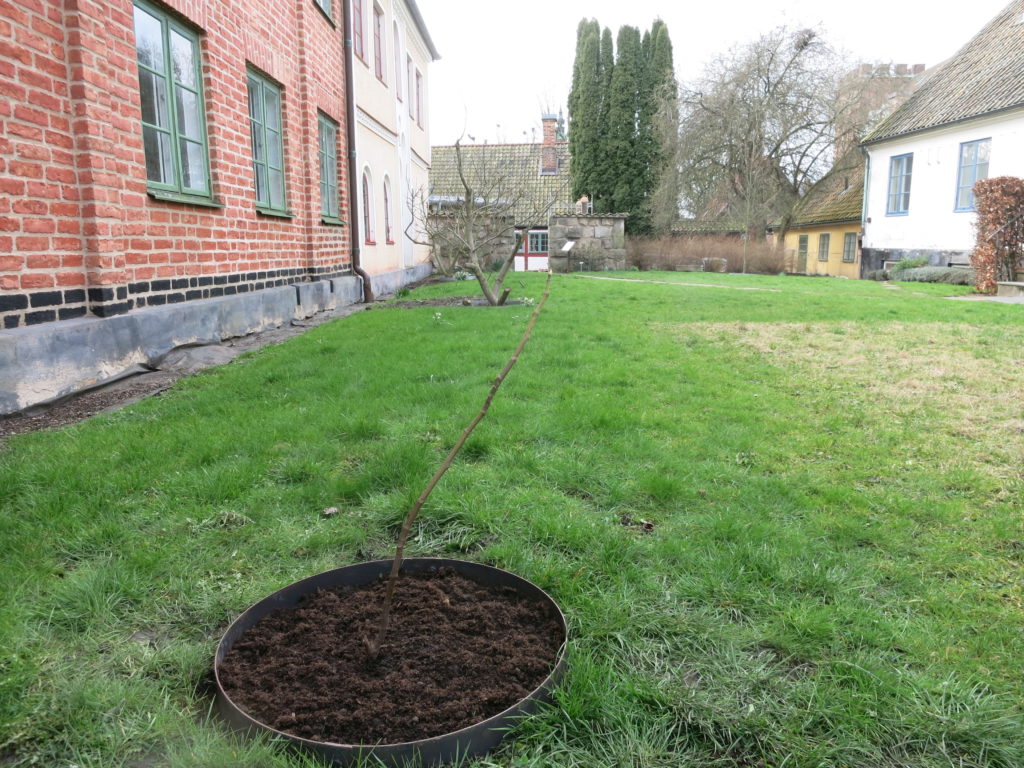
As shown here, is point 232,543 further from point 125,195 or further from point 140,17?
point 140,17

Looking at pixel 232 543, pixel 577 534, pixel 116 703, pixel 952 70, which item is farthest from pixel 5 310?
pixel 952 70

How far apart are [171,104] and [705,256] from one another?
67.1 ft

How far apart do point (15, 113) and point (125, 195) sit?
1091 mm

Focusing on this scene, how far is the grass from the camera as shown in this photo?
165 centimetres

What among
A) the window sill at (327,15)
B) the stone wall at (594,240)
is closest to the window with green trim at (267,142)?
the window sill at (327,15)

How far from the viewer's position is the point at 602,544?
2.56m

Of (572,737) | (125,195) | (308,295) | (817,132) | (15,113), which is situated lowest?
(572,737)

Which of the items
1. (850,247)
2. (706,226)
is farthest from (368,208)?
(850,247)

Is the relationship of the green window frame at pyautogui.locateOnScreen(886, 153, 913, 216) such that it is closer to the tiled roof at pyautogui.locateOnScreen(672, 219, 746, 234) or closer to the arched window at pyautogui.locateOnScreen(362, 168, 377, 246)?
the tiled roof at pyautogui.locateOnScreen(672, 219, 746, 234)

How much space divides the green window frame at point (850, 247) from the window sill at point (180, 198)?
28.0 metres

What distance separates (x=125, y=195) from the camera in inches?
205

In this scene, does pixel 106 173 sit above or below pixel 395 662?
above

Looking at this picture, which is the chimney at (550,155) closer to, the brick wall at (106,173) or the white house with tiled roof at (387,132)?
the white house with tiled roof at (387,132)

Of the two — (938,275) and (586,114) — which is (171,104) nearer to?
(938,275)
